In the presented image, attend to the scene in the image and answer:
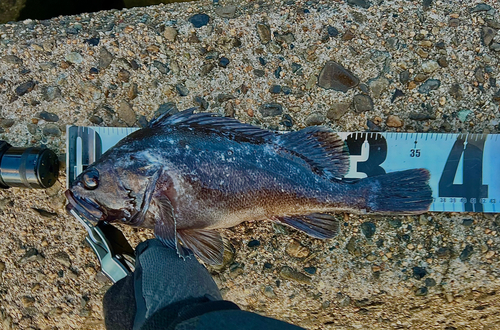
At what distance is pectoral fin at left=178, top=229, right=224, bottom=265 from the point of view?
2342mm

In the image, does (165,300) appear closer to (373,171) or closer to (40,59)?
(373,171)

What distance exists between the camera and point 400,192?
2.43m

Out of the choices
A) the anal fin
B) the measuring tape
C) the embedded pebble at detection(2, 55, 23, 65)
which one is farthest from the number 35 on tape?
the embedded pebble at detection(2, 55, 23, 65)

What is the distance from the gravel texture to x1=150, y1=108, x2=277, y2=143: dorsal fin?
539 mm

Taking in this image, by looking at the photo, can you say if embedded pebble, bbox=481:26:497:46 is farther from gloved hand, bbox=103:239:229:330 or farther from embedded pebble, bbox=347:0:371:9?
gloved hand, bbox=103:239:229:330

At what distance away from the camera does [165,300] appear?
2.14 meters

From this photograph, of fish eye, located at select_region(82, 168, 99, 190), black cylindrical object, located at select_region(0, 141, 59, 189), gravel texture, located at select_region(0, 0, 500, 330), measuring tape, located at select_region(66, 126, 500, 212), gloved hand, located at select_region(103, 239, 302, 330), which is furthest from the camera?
gravel texture, located at select_region(0, 0, 500, 330)

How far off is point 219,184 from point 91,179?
32.2 inches

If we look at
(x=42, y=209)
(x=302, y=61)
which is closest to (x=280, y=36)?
(x=302, y=61)

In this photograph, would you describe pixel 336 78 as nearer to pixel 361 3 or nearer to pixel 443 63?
pixel 361 3

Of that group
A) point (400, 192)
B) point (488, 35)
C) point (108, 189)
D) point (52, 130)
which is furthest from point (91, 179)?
point (488, 35)

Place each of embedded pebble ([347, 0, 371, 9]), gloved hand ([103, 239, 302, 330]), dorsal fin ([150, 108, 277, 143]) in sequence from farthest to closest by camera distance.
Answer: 1. embedded pebble ([347, 0, 371, 9])
2. dorsal fin ([150, 108, 277, 143])
3. gloved hand ([103, 239, 302, 330])

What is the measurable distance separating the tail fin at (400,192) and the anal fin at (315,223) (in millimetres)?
294

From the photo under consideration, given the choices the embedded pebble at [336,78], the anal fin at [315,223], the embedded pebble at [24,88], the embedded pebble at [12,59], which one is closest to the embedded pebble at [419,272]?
the anal fin at [315,223]
